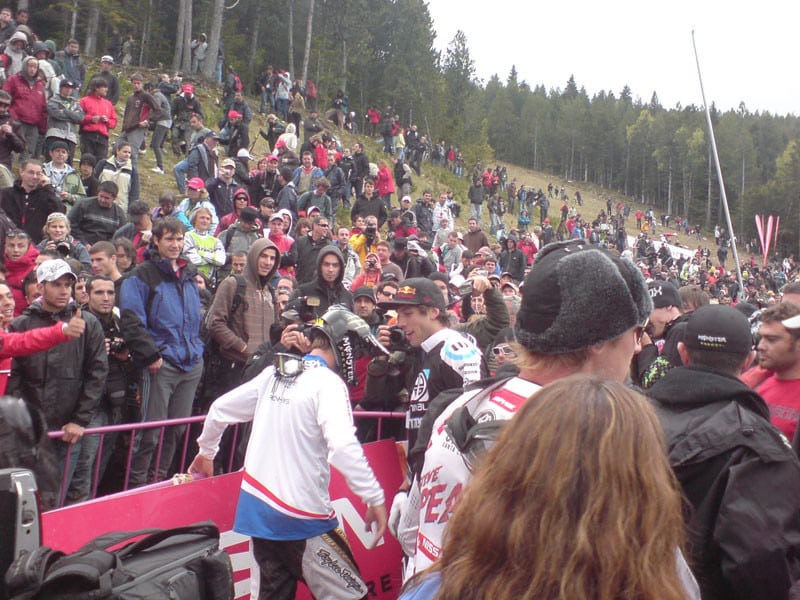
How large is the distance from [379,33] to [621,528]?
2480 inches

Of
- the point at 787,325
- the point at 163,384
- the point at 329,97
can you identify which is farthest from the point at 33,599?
the point at 329,97

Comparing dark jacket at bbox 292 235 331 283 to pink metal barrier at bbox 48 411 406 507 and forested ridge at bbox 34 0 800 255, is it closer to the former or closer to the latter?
pink metal barrier at bbox 48 411 406 507

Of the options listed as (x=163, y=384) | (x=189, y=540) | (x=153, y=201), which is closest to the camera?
(x=189, y=540)

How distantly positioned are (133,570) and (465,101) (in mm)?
72521

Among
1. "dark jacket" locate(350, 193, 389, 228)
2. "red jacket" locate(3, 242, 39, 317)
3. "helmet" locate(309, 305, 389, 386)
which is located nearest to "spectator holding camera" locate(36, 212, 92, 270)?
"red jacket" locate(3, 242, 39, 317)

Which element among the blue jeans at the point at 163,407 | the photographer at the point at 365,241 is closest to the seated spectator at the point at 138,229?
the blue jeans at the point at 163,407

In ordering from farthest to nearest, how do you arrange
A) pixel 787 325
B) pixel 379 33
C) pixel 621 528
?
pixel 379 33
pixel 787 325
pixel 621 528

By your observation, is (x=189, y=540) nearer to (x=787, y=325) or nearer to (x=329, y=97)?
(x=787, y=325)

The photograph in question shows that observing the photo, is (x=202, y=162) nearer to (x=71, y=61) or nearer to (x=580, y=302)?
(x=71, y=61)

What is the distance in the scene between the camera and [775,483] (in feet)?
7.11

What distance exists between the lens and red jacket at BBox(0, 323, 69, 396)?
14.5ft

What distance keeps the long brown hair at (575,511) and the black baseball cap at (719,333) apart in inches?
55.3

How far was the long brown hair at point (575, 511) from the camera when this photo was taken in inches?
50.6

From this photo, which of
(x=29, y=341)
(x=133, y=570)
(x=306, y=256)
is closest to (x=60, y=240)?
(x=29, y=341)
